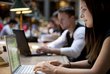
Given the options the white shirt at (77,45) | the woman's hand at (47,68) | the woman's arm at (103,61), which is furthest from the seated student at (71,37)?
the woman's arm at (103,61)

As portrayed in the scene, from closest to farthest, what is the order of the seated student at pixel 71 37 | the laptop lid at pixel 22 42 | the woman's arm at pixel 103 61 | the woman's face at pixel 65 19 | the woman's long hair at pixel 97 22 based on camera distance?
the woman's arm at pixel 103 61, the woman's long hair at pixel 97 22, the laptop lid at pixel 22 42, the seated student at pixel 71 37, the woman's face at pixel 65 19

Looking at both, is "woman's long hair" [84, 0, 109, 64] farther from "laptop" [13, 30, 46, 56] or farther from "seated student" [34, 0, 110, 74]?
"laptop" [13, 30, 46, 56]

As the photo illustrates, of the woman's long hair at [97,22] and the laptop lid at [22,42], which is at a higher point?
the woman's long hair at [97,22]

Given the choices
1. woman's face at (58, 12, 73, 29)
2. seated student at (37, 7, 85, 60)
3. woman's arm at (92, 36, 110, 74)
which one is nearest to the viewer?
woman's arm at (92, 36, 110, 74)

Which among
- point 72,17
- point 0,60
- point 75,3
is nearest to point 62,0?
point 75,3

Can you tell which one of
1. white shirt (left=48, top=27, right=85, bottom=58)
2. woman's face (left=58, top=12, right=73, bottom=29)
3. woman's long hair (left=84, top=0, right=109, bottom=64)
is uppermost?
woman's long hair (left=84, top=0, right=109, bottom=64)

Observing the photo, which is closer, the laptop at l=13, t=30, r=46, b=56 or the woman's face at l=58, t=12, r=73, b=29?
the laptop at l=13, t=30, r=46, b=56

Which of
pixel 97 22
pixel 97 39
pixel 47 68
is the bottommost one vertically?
pixel 47 68

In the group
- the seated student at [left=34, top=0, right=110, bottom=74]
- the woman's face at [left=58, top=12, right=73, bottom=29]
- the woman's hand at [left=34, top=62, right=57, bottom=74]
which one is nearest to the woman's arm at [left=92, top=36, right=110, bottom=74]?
the seated student at [left=34, top=0, right=110, bottom=74]

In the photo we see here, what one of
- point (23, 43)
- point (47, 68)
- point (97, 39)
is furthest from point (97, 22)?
point (23, 43)

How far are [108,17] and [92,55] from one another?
0.26 m

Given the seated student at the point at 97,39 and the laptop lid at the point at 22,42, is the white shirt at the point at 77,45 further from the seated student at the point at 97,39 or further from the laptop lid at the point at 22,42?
the seated student at the point at 97,39

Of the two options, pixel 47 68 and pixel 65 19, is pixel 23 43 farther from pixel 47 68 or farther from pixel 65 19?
pixel 47 68

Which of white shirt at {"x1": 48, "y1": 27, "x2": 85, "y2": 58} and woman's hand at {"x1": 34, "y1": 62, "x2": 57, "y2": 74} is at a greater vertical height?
woman's hand at {"x1": 34, "y1": 62, "x2": 57, "y2": 74}
